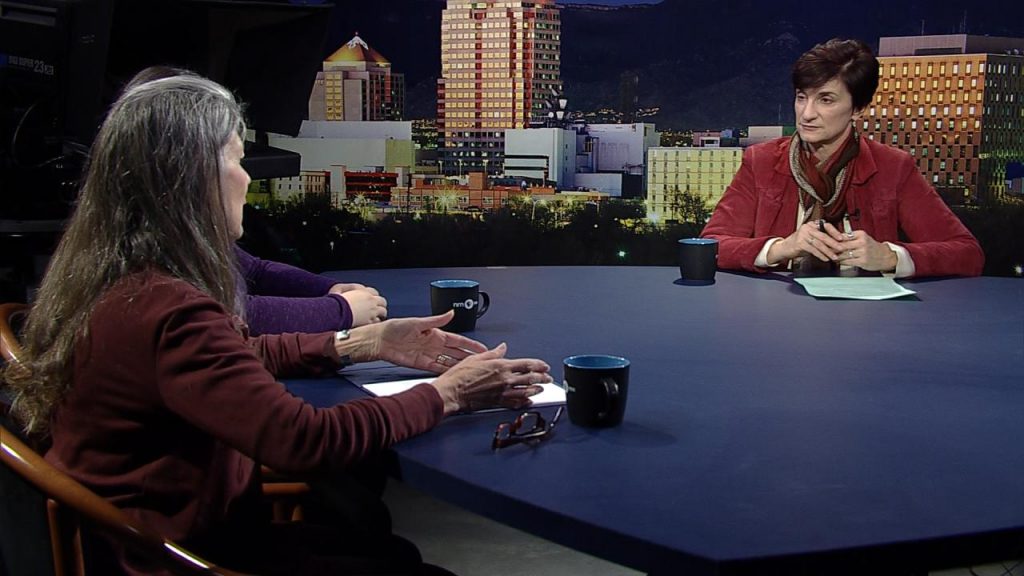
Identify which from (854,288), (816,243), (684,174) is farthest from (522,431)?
(684,174)

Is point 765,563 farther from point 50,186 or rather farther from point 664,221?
point 664,221

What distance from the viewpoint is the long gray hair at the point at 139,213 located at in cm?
108

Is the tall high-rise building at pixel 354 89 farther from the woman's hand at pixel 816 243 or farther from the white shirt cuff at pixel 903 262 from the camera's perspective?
the white shirt cuff at pixel 903 262

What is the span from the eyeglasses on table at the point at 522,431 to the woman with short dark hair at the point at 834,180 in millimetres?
1506

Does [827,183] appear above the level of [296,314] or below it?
above

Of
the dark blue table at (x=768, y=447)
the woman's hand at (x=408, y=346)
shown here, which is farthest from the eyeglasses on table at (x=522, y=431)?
the woman's hand at (x=408, y=346)

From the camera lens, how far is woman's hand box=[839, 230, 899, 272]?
2309mm

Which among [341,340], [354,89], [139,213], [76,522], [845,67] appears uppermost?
[354,89]

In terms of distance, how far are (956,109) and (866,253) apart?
3.89 metres

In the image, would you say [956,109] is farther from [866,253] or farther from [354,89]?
[866,253]

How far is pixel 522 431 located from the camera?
115 centimetres

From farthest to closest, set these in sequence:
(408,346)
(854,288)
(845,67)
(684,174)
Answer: (684,174) < (845,67) < (854,288) < (408,346)

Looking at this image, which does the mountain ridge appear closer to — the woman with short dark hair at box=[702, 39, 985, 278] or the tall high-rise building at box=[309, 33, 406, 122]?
the tall high-rise building at box=[309, 33, 406, 122]

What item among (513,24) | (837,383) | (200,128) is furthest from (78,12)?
(513,24)
